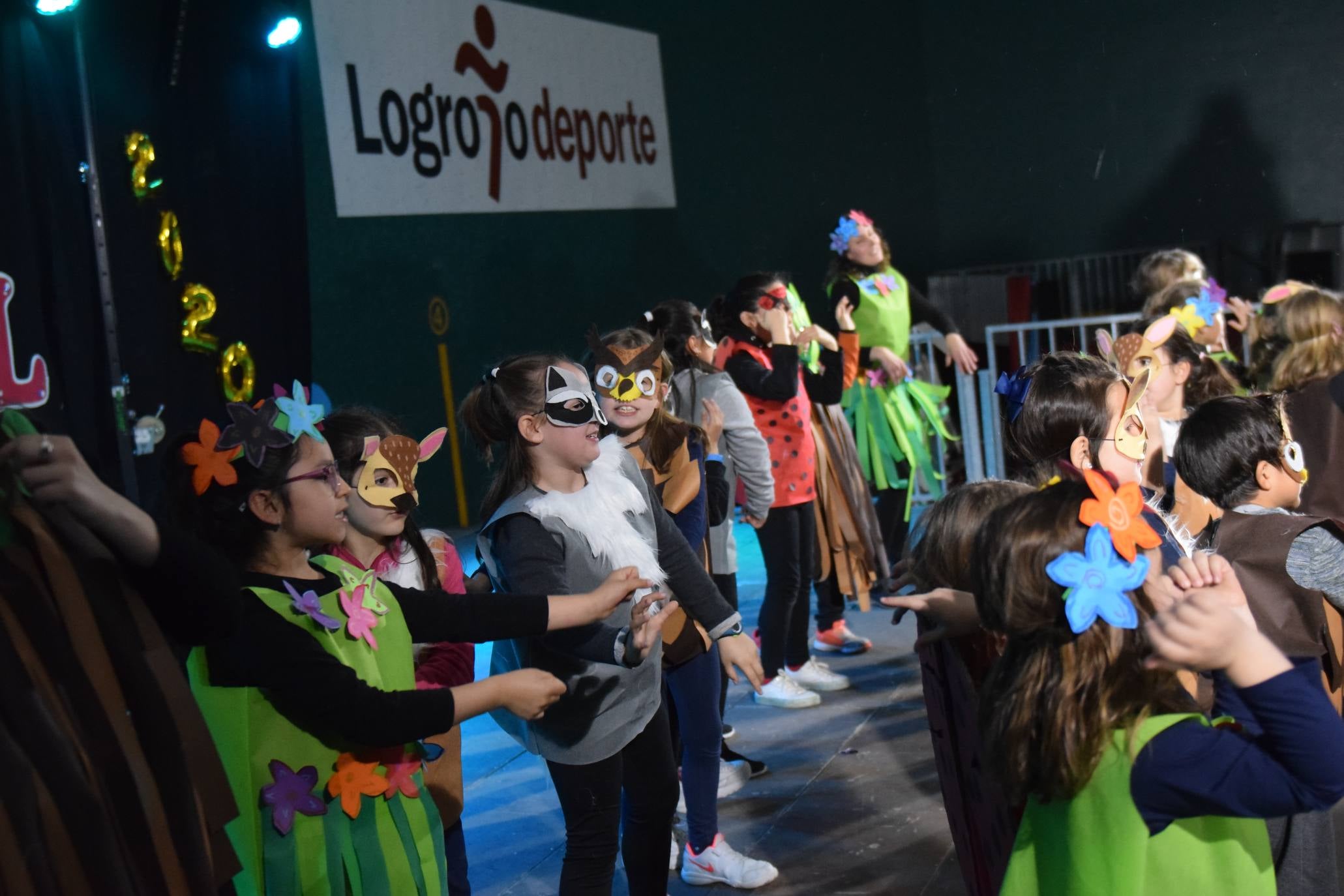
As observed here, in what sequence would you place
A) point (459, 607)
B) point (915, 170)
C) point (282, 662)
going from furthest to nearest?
point (915, 170), point (459, 607), point (282, 662)

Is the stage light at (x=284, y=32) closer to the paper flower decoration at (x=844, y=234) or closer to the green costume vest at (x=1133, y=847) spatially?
the paper flower decoration at (x=844, y=234)

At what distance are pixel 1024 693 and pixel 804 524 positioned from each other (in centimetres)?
286

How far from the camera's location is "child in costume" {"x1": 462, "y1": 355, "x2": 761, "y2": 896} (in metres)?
2.35

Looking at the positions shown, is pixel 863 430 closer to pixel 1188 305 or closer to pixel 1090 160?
pixel 1188 305

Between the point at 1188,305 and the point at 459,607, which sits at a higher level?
the point at 1188,305

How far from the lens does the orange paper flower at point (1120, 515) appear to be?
1459 millimetres

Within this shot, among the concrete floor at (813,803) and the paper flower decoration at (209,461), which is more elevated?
the paper flower decoration at (209,461)

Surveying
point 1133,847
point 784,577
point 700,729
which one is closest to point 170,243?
point 784,577

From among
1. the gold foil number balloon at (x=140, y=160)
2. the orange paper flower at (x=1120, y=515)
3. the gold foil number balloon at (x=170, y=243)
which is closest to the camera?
the orange paper flower at (x=1120, y=515)

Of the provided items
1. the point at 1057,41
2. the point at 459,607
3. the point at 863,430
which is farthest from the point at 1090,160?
the point at 459,607

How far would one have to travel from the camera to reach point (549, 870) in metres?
3.20

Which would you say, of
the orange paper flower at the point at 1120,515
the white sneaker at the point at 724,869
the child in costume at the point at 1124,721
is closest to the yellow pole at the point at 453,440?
the white sneaker at the point at 724,869

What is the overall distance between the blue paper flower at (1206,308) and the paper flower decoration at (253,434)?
3.35m

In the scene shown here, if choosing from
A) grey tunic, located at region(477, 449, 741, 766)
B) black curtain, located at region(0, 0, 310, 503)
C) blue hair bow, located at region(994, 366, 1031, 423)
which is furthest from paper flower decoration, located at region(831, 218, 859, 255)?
grey tunic, located at region(477, 449, 741, 766)
